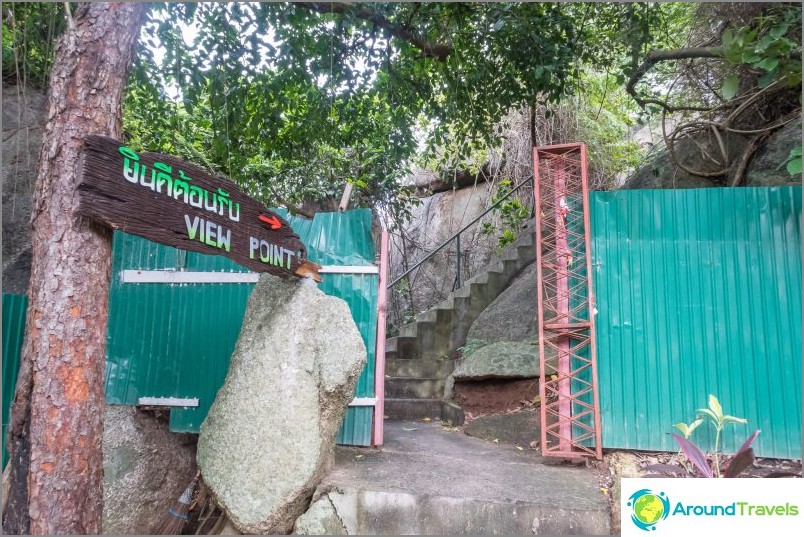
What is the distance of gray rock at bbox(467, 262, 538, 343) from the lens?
659 cm

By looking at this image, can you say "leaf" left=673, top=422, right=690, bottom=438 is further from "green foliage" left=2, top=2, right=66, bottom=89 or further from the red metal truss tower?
"green foliage" left=2, top=2, right=66, bottom=89

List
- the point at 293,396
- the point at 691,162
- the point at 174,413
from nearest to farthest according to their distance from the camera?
the point at 293,396
the point at 174,413
the point at 691,162

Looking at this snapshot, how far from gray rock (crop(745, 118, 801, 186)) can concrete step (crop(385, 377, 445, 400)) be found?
4.17 m

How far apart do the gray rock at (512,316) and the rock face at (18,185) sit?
17.6 feet

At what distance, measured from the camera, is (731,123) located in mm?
5934

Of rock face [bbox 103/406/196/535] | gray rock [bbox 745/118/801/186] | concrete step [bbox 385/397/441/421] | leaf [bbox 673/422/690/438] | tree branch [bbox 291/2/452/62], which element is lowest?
rock face [bbox 103/406/196/535]

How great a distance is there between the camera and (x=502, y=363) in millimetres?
5789

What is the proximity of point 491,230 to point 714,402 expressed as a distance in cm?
638

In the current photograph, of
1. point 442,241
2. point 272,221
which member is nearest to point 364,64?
point 272,221

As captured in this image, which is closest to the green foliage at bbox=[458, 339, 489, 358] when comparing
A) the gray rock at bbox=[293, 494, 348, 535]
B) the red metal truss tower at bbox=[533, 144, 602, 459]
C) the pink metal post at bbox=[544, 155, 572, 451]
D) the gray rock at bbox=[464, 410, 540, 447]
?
the gray rock at bbox=[464, 410, 540, 447]

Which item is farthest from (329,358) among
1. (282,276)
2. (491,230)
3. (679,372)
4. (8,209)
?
(491,230)

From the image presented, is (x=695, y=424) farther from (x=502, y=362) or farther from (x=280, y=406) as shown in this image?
(x=280, y=406)

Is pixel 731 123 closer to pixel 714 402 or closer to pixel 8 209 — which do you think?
pixel 714 402

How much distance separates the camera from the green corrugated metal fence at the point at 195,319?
4719 mm
